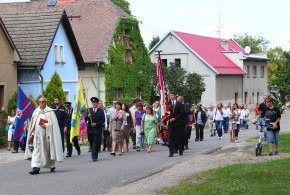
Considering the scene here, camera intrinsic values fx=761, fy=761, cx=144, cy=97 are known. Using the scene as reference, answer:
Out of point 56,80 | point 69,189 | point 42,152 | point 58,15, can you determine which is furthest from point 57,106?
point 58,15

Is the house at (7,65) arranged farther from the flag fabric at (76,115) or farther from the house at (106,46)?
the flag fabric at (76,115)

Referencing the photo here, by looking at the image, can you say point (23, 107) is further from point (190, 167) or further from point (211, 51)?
point (211, 51)

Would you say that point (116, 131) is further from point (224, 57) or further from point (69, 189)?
point (224, 57)

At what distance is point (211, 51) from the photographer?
76.4 metres

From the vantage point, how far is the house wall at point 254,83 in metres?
80.2

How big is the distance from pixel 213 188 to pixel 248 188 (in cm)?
65

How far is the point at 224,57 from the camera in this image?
77.8m

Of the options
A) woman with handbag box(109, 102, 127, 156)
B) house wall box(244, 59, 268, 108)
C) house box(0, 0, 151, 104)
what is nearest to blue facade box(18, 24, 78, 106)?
house box(0, 0, 151, 104)

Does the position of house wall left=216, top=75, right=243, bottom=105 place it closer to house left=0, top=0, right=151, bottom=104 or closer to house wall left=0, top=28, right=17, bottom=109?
A: house left=0, top=0, right=151, bottom=104

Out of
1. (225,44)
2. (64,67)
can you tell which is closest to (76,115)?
(64,67)

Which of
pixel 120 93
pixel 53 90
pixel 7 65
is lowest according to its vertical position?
pixel 53 90

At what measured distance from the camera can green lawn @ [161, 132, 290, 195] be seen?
41.7ft

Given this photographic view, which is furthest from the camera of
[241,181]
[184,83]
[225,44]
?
[225,44]

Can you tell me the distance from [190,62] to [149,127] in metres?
45.9
